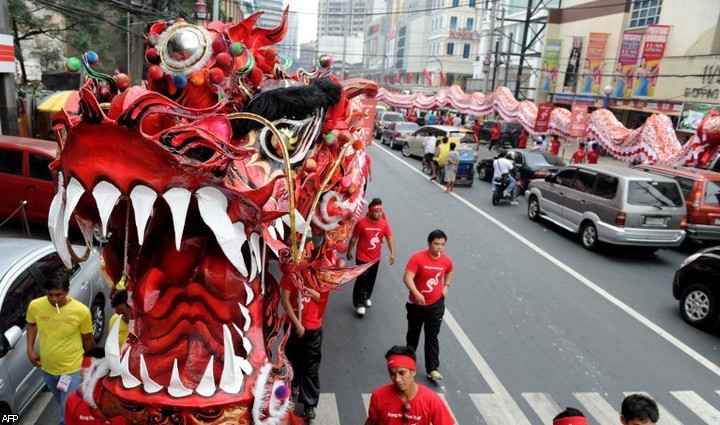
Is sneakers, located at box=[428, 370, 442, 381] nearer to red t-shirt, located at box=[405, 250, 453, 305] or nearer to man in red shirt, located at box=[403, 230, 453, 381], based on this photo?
man in red shirt, located at box=[403, 230, 453, 381]

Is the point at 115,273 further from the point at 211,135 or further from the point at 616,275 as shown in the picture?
the point at 616,275

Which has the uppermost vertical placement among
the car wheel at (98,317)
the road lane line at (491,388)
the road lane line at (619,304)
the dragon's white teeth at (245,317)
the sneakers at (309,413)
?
the dragon's white teeth at (245,317)

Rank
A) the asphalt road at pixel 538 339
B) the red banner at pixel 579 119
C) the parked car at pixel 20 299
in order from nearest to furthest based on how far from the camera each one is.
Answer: the parked car at pixel 20 299
the asphalt road at pixel 538 339
the red banner at pixel 579 119

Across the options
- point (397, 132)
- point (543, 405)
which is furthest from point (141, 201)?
point (397, 132)

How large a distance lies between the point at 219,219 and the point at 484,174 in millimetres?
18019

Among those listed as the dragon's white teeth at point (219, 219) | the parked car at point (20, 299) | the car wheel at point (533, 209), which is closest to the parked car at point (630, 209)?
the car wheel at point (533, 209)

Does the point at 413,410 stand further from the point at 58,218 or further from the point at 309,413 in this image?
the point at 58,218

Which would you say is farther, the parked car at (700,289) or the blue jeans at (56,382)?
the parked car at (700,289)

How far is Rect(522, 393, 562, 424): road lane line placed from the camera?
535 cm

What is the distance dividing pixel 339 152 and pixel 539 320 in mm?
4952

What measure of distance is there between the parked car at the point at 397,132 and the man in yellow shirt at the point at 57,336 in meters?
23.0

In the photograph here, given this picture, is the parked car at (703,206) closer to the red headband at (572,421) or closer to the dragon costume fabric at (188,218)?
the red headband at (572,421)

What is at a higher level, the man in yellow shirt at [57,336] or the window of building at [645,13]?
the window of building at [645,13]

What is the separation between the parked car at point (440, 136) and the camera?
20.4 meters
